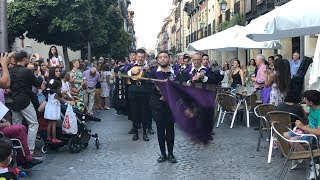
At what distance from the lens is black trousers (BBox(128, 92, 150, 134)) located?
10.9 m

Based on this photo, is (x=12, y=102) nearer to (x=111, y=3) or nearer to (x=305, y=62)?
(x=305, y=62)

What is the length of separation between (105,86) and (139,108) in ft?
23.8

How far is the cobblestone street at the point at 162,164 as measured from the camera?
7.44m

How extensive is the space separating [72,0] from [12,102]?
12794 millimetres

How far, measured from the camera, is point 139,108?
11.1m

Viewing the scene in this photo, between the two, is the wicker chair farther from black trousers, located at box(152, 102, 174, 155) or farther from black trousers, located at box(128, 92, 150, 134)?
black trousers, located at box(152, 102, 174, 155)

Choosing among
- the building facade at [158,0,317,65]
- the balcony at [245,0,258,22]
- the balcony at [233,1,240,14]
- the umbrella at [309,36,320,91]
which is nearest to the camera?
the umbrella at [309,36,320,91]

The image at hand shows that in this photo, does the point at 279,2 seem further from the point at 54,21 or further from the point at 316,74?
the point at 316,74

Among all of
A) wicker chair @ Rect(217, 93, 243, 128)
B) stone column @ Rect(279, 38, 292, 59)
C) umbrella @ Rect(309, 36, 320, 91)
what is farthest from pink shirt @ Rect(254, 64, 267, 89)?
stone column @ Rect(279, 38, 292, 59)

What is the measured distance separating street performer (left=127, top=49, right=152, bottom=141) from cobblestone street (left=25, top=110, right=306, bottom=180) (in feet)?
1.27

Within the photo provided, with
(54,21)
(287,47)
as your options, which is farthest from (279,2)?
(54,21)

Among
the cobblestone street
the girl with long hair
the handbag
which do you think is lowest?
the cobblestone street

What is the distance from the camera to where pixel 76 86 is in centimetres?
1362

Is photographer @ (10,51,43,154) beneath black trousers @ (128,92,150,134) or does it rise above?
above
